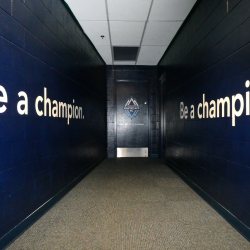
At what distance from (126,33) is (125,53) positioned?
1.30 meters

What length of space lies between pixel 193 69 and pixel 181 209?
2140 mm

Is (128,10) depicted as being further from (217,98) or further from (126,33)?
(217,98)

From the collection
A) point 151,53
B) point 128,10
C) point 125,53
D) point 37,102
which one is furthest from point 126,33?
point 37,102

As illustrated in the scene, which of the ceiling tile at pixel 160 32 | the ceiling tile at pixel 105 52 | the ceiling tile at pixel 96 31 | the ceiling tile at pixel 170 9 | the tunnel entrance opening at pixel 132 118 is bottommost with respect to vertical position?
the tunnel entrance opening at pixel 132 118

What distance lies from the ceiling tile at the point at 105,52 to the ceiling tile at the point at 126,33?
356 mm

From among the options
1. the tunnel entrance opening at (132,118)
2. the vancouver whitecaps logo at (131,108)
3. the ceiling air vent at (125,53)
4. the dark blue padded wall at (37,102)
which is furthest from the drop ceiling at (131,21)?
the vancouver whitecaps logo at (131,108)

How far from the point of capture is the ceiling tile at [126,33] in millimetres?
4016

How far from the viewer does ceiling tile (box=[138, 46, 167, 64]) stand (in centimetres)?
533

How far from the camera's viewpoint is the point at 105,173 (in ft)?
15.8

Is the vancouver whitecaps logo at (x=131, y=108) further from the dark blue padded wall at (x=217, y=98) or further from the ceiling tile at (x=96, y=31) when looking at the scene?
the dark blue padded wall at (x=217, y=98)

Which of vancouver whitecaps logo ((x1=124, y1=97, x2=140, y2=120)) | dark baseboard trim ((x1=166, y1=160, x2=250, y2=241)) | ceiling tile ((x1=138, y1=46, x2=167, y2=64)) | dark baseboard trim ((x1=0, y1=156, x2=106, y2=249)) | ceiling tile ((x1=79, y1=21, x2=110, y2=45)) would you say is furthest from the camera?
vancouver whitecaps logo ((x1=124, y1=97, x2=140, y2=120))

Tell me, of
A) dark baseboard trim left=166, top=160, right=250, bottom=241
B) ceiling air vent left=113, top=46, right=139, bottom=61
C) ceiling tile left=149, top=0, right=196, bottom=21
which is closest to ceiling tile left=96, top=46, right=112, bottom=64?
ceiling air vent left=113, top=46, right=139, bottom=61

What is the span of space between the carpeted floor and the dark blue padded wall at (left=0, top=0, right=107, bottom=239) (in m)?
0.29

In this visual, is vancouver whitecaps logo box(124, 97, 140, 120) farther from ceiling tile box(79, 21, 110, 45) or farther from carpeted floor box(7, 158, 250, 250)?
carpeted floor box(7, 158, 250, 250)
